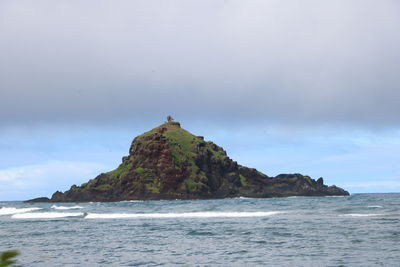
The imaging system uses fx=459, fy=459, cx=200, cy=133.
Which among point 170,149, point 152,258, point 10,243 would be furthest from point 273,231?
point 170,149

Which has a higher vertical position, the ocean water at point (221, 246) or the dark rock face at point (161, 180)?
the dark rock face at point (161, 180)

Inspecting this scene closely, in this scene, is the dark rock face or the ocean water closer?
the ocean water

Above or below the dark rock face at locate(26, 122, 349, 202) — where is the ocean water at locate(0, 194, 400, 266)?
below

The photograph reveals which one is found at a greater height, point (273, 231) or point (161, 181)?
point (161, 181)

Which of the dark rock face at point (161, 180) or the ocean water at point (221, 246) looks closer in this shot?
the ocean water at point (221, 246)

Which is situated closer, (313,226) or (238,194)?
(313,226)

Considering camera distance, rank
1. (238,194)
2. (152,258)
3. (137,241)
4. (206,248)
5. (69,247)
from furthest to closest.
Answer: (238,194)
(137,241)
(69,247)
(206,248)
(152,258)

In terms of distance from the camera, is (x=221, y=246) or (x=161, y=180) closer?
(x=221, y=246)

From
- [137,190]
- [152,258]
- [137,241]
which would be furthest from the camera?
[137,190]

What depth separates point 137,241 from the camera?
30.2 m

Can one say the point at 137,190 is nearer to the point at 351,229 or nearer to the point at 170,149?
the point at 170,149

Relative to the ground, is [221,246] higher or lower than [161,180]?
lower

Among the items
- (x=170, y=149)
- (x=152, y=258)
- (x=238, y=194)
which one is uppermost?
(x=170, y=149)

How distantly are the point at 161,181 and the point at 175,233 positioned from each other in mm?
149311
